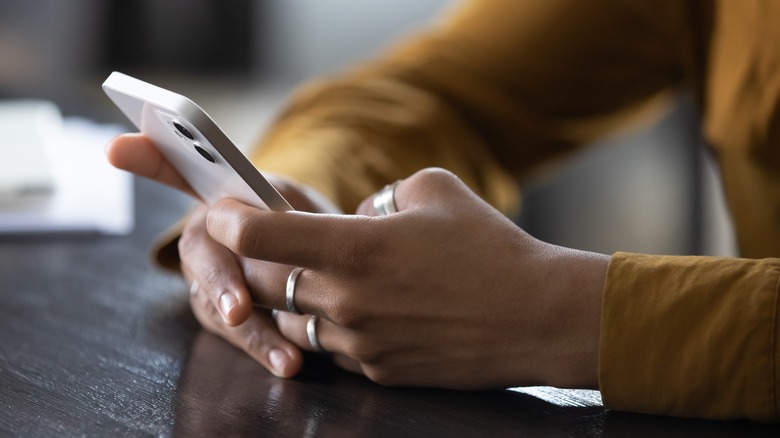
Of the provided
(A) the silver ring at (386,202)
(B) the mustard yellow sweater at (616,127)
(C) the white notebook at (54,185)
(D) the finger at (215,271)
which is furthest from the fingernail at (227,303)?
(C) the white notebook at (54,185)

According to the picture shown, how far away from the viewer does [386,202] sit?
0.58m

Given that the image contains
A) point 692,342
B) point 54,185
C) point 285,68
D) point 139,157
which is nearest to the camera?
point 692,342

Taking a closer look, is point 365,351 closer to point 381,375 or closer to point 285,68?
point 381,375

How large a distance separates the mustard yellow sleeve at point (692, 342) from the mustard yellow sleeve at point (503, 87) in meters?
0.48

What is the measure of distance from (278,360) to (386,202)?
11 cm

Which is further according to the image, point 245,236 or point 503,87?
point 503,87

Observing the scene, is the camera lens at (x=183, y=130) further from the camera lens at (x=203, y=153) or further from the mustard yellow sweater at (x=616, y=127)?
the mustard yellow sweater at (x=616, y=127)

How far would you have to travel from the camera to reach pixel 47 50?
120 inches

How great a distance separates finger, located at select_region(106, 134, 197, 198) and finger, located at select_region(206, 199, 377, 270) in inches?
5.2

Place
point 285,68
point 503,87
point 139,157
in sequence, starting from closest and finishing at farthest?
1. point 139,157
2. point 503,87
3. point 285,68

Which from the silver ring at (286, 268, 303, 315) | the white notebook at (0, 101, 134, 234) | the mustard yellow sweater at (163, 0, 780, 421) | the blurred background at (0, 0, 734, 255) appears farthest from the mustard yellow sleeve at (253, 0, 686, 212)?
the blurred background at (0, 0, 734, 255)

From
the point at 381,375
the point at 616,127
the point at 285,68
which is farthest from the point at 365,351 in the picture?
the point at 285,68

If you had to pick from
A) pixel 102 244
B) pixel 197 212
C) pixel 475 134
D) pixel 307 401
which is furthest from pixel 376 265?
pixel 475 134

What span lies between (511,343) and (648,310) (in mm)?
74
